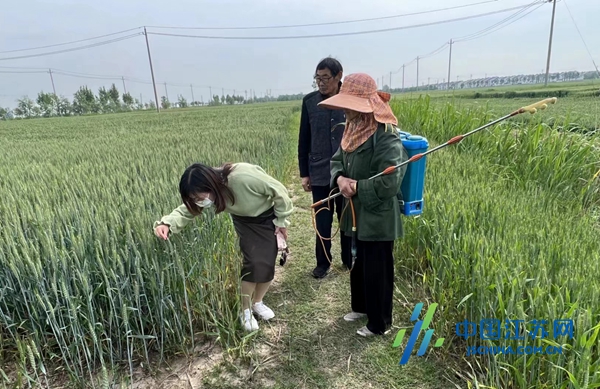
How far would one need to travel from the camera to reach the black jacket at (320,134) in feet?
8.58

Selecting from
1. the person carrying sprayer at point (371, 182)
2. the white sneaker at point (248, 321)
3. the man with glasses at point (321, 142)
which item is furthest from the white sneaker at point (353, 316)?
the white sneaker at point (248, 321)

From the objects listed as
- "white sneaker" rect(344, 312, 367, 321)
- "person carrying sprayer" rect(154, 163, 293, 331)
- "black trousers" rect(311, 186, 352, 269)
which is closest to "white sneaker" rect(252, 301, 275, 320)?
"person carrying sprayer" rect(154, 163, 293, 331)

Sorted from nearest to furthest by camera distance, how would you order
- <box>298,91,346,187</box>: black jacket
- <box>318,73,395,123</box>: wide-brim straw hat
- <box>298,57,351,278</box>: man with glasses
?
<box>318,73,395,123</box>: wide-brim straw hat, <box>298,57,351,278</box>: man with glasses, <box>298,91,346,187</box>: black jacket

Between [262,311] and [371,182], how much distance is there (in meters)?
1.19

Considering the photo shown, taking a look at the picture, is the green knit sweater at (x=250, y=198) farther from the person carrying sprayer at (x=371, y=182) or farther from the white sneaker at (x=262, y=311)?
the white sneaker at (x=262, y=311)

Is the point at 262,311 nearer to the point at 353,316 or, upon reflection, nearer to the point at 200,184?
the point at 353,316

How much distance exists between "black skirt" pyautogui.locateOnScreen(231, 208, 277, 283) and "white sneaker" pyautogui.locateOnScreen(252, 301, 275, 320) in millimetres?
262

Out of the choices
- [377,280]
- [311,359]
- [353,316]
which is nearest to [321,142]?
[377,280]

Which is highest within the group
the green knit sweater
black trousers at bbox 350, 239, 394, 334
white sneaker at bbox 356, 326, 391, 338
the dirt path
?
the green knit sweater

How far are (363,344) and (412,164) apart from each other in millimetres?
1101

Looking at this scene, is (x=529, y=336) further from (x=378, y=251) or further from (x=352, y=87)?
(x=352, y=87)

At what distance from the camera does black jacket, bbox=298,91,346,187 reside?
2615 mm

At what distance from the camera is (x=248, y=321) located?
7.00 feet

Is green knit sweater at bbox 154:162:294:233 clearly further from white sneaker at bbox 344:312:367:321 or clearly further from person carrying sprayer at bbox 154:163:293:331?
white sneaker at bbox 344:312:367:321
